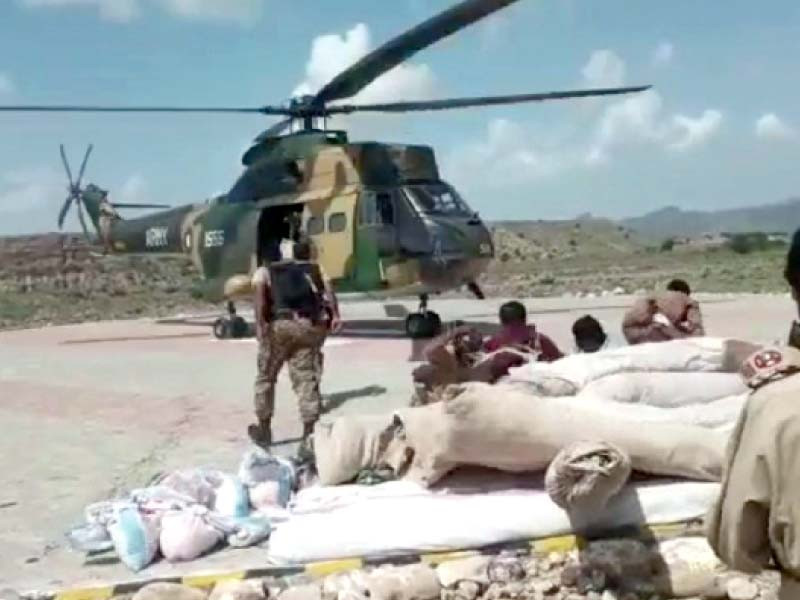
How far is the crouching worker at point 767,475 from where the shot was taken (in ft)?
7.14

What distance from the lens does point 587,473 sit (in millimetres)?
4695

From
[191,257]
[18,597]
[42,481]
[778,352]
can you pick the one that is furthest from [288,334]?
[191,257]

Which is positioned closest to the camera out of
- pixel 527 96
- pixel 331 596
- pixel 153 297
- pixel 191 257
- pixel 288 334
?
pixel 331 596

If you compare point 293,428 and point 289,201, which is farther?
point 289,201

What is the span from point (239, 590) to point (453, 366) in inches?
69.7

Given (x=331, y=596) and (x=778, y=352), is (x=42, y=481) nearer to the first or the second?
(x=331, y=596)

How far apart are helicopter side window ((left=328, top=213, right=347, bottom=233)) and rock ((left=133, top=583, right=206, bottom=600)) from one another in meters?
11.0

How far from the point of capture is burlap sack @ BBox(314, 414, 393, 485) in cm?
579

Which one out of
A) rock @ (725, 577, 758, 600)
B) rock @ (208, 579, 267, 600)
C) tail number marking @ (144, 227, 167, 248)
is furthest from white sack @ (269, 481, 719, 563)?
tail number marking @ (144, 227, 167, 248)

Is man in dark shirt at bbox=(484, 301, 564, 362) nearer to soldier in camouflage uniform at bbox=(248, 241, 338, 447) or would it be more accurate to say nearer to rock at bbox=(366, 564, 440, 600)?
soldier in camouflage uniform at bbox=(248, 241, 338, 447)

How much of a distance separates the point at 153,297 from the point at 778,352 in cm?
3847

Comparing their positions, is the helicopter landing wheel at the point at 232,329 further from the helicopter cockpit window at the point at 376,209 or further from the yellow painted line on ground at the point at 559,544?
the yellow painted line on ground at the point at 559,544

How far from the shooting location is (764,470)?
7.25 ft

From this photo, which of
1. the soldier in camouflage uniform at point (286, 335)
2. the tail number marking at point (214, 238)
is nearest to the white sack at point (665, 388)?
the soldier in camouflage uniform at point (286, 335)
